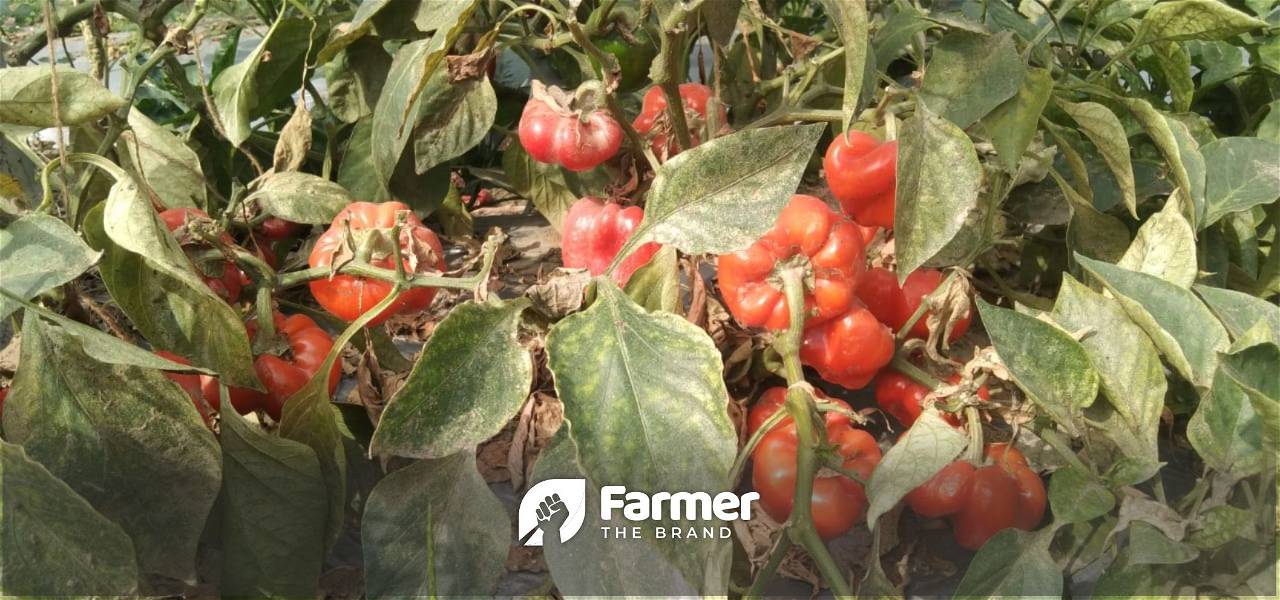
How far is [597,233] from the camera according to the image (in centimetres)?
82

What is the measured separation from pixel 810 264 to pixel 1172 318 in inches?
9.1

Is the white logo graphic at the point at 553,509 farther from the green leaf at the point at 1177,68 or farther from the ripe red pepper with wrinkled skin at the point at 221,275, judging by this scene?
the green leaf at the point at 1177,68

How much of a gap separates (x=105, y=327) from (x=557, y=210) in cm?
43

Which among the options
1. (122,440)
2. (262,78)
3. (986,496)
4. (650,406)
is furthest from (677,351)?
(262,78)

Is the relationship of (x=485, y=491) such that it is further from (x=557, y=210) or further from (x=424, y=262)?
(x=557, y=210)

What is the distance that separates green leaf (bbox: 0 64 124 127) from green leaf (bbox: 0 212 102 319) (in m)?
0.08

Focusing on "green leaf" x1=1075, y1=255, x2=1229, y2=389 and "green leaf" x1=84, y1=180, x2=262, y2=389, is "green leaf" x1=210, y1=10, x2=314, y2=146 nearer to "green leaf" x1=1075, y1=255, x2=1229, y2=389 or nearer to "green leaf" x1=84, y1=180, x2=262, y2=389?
"green leaf" x1=84, y1=180, x2=262, y2=389

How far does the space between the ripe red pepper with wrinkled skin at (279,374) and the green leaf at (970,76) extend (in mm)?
473

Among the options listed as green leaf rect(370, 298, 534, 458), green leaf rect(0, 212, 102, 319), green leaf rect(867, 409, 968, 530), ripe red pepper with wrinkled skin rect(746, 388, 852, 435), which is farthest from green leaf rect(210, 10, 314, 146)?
green leaf rect(867, 409, 968, 530)

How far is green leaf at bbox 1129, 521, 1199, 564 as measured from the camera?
1.83 ft

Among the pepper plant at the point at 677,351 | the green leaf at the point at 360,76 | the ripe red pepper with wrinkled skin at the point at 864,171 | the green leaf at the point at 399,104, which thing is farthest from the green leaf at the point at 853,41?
the green leaf at the point at 360,76

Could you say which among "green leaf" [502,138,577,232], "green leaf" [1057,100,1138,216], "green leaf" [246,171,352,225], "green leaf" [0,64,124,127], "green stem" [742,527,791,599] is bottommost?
"green leaf" [502,138,577,232]

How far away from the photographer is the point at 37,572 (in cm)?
56

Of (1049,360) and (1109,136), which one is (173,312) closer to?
(1049,360)
